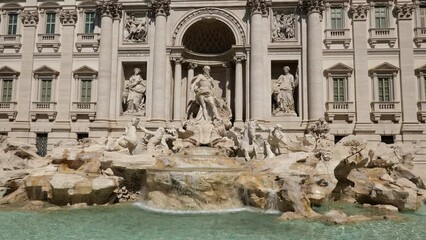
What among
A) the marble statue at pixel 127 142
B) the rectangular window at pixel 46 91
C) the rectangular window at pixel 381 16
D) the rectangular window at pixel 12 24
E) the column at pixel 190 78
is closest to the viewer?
the marble statue at pixel 127 142

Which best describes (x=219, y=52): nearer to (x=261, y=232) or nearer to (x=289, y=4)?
(x=289, y=4)

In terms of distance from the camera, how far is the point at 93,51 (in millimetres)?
24734

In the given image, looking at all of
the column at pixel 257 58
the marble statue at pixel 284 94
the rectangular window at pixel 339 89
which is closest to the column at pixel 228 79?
the column at pixel 257 58

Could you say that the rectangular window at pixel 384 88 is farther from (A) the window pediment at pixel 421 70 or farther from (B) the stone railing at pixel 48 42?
(B) the stone railing at pixel 48 42

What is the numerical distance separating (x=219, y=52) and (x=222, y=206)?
573 inches

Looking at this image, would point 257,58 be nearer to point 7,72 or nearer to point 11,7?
point 7,72

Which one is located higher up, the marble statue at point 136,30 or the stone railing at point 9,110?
the marble statue at point 136,30

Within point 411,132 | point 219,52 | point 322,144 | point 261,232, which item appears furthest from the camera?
point 219,52

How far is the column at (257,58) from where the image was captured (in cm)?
2245

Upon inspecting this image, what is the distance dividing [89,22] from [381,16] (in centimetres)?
2029

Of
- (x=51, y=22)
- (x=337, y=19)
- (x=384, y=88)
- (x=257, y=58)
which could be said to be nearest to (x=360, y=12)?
(x=337, y=19)

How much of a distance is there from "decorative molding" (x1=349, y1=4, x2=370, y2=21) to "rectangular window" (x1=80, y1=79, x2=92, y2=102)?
18.6 metres

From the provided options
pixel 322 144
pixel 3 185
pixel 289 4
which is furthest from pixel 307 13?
pixel 3 185

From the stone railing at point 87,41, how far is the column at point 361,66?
17.6 metres
